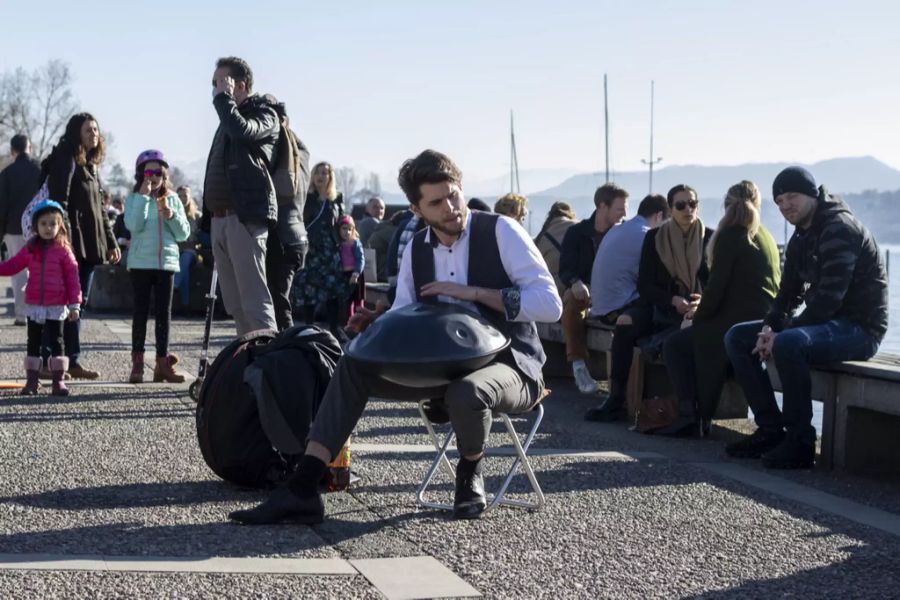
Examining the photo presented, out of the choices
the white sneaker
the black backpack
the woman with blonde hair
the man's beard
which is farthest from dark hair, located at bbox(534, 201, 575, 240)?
the man's beard

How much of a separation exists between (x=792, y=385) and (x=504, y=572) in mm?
3414

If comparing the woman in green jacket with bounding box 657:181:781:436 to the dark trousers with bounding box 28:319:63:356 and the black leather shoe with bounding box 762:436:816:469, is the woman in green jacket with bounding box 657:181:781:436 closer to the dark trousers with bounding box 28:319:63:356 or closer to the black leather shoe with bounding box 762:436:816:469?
the black leather shoe with bounding box 762:436:816:469

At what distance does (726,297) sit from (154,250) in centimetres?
403

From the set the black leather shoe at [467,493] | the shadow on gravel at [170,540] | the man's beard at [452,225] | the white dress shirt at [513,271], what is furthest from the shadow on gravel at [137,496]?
the man's beard at [452,225]

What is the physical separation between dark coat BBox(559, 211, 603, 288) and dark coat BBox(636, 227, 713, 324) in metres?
1.49

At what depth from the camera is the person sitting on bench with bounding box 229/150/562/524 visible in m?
5.72

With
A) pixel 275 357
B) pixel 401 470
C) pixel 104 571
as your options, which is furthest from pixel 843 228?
pixel 104 571

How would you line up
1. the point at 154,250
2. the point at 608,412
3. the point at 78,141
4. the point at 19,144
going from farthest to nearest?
the point at 19,144
the point at 78,141
the point at 154,250
the point at 608,412

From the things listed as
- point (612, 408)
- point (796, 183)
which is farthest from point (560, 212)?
point (796, 183)

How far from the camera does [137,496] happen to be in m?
6.22

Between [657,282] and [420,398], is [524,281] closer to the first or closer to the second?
[420,398]

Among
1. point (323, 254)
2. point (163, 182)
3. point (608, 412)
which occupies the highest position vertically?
point (163, 182)

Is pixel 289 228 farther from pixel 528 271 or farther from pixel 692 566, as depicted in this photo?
pixel 692 566

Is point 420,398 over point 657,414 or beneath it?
over
